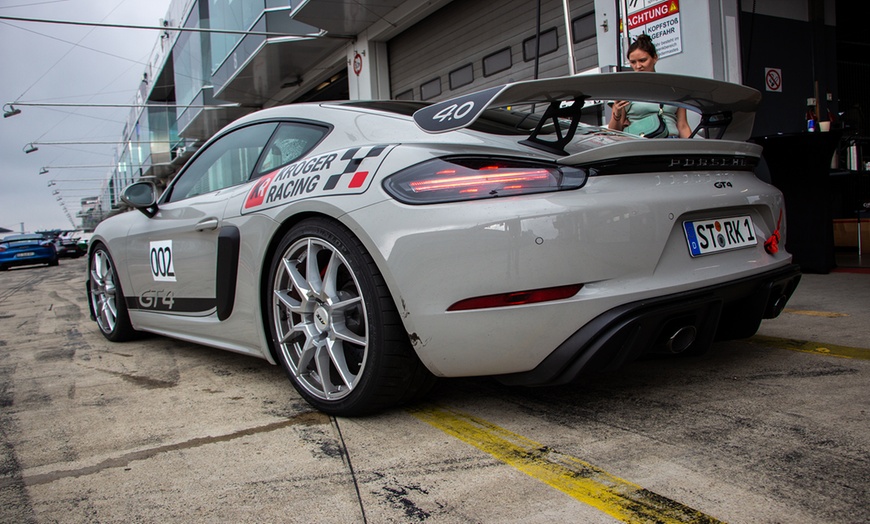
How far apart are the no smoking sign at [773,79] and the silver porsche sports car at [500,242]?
414 centimetres

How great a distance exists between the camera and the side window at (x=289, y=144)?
8.75 ft

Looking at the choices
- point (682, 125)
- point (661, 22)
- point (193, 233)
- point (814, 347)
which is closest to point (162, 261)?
point (193, 233)

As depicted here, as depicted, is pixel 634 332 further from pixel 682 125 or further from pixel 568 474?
pixel 682 125

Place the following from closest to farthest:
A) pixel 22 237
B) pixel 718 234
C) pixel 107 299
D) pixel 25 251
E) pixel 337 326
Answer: pixel 718 234 < pixel 337 326 < pixel 107 299 < pixel 25 251 < pixel 22 237

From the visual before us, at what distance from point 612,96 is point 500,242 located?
29.4 inches

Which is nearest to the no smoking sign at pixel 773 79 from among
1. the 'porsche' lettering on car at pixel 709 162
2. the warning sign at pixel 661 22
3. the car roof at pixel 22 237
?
the warning sign at pixel 661 22

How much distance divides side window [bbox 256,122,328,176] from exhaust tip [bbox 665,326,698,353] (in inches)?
59.2

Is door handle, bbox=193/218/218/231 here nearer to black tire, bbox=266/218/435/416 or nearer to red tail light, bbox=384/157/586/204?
black tire, bbox=266/218/435/416

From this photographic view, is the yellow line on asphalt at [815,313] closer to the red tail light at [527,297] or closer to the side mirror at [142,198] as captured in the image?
the red tail light at [527,297]

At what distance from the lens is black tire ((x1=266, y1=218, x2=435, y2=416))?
212 centimetres

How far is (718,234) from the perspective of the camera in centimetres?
219

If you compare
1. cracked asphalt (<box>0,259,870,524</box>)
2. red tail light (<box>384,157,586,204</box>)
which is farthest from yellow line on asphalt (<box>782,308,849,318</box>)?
red tail light (<box>384,157,586,204</box>)

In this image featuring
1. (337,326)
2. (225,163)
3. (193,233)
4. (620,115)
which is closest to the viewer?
(337,326)

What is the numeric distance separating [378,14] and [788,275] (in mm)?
9950
